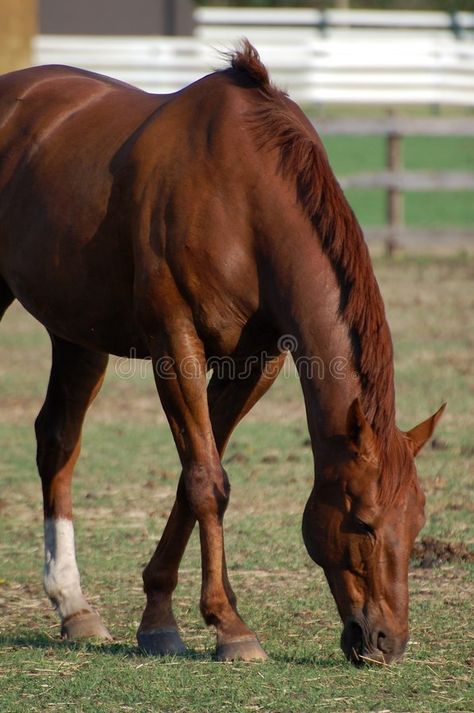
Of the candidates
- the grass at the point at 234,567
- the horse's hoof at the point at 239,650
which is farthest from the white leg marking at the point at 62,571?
the horse's hoof at the point at 239,650

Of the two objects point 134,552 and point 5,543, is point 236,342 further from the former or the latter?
point 5,543

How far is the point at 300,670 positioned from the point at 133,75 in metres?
18.9

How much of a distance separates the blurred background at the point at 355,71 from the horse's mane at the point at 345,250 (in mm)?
8743

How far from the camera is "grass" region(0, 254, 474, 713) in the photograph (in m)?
3.84

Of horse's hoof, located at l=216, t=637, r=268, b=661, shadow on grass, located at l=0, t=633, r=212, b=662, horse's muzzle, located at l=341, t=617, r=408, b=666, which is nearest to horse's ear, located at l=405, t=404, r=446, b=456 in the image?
horse's muzzle, located at l=341, t=617, r=408, b=666

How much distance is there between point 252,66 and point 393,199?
11.0m

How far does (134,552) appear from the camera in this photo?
5.68 meters

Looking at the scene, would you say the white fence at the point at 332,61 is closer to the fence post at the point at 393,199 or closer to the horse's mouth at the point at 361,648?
the fence post at the point at 393,199

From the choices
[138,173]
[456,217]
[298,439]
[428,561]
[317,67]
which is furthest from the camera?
[317,67]

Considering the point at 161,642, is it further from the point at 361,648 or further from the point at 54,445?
the point at 54,445

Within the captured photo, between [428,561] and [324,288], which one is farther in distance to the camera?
[428,561]

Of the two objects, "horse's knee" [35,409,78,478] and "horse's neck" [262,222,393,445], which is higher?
"horse's neck" [262,222,393,445]

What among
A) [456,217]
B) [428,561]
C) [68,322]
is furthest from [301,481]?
[456,217]

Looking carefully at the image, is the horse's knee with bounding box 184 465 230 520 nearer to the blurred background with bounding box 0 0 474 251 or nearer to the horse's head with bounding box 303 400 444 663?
the horse's head with bounding box 303 400 444 663
